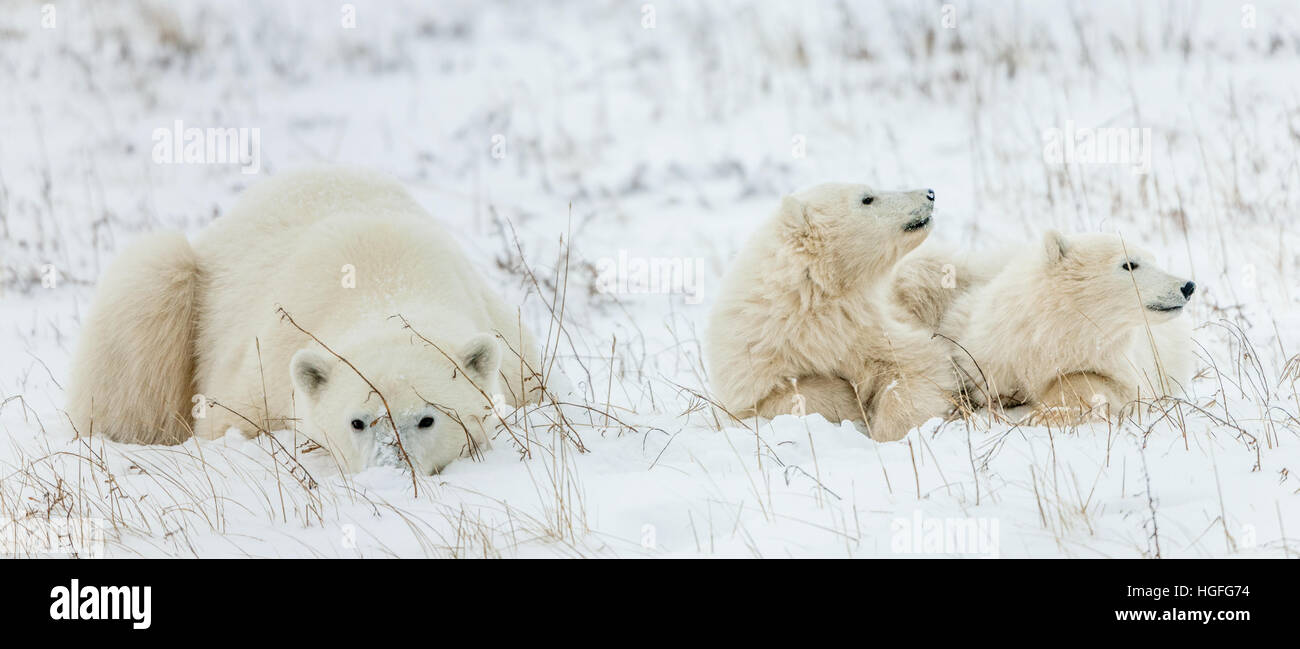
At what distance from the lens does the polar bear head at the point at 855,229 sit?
5.20 metres

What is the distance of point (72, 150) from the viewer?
40.0 ft

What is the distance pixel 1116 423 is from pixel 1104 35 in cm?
934

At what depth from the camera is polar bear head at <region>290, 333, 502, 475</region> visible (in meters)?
4.41

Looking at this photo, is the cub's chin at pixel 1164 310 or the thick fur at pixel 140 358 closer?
the cub's chin at pixel 1164 310

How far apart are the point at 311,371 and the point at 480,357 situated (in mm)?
655

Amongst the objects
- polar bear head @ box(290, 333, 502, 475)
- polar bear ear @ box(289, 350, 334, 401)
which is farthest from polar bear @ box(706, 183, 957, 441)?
polar bear ear @ box(289, 350, 334, 401)

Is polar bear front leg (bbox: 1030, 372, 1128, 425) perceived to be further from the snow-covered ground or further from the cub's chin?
the cub's chin

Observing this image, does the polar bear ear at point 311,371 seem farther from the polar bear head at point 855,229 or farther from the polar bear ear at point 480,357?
the polar bear head at point 855,229

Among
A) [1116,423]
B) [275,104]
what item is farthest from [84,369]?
[275,104]

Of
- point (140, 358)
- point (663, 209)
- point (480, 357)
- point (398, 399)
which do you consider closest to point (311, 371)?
point (398, 399)

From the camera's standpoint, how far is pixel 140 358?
228 inches

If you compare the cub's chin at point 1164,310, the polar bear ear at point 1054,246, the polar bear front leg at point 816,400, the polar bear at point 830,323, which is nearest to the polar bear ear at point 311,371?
the polar bear at point 830,323

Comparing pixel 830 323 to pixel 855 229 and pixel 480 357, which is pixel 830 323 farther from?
pixel 480 357

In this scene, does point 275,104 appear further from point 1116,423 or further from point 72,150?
point 1116,423
